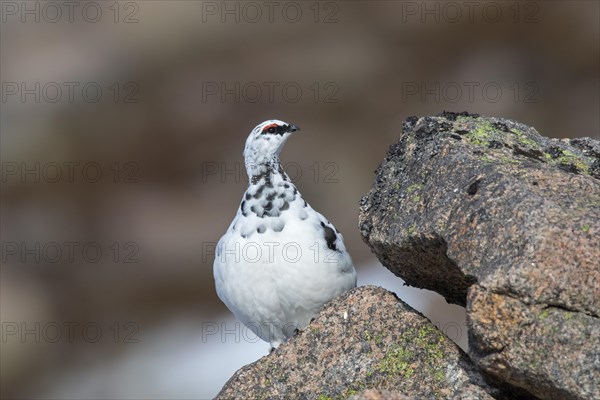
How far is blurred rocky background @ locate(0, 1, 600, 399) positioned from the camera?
46.6 ft

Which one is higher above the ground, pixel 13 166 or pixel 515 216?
pixel 13 166

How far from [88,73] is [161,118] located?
1.32 meters

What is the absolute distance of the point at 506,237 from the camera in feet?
13.8

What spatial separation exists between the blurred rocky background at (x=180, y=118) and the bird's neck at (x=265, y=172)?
8.01 meters

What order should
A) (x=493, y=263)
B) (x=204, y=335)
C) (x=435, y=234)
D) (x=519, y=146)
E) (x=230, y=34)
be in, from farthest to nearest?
(x=230, y=34)
(x=204, y=335)
(x=519, y=146)
(x=435, y=234)
(x=493, y=263)

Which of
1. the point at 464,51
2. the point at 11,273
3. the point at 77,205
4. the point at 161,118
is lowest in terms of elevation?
the point at 11,273

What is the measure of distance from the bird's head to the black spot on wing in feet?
1.89

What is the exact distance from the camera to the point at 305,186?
572 inches

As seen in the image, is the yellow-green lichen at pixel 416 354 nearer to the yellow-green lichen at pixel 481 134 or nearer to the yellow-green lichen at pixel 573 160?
the yellow-green lichen at pixel 481 134

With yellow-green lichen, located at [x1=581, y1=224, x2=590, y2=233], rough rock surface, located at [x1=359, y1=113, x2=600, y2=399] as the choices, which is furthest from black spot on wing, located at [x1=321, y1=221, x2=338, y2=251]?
yellow-green lichen, located at [x1=581, y1=224, x2=590, y2=233]

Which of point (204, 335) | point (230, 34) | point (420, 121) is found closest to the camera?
point (420, 121)

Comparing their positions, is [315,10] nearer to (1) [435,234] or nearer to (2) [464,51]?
(2) [464,51]

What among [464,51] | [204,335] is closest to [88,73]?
[204,335]

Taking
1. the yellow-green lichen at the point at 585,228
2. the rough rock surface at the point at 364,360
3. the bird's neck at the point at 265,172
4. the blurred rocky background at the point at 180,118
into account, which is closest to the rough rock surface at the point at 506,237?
the yellow-green lichen at the point at 585,228
